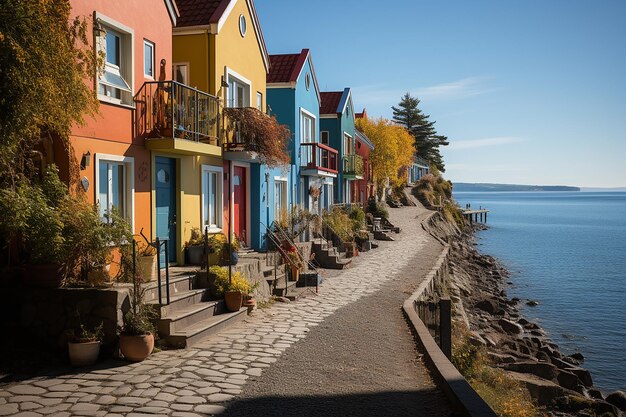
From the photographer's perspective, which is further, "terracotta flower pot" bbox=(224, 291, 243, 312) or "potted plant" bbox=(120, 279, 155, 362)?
"terracotta flower pot" bbox=(224, 291, 243, 312)

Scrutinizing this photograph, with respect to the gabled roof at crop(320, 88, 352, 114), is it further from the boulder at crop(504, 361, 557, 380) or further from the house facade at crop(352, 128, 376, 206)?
the boulder at crop(504, 361, 557, 380)

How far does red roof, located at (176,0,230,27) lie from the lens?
55.4 ft

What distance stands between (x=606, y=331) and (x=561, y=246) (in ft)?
137

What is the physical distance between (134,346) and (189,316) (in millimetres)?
1973

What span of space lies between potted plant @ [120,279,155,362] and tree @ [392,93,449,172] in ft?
301

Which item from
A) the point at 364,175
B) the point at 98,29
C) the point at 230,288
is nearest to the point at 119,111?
the point at 98,29

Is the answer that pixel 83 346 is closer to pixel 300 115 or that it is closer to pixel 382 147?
pixel 300 115

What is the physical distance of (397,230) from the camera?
41438 mm

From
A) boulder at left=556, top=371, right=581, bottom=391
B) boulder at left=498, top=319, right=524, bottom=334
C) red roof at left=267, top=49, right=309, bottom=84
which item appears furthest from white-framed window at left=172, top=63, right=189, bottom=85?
boulder at left=498, top=319, right=524, bottom=334

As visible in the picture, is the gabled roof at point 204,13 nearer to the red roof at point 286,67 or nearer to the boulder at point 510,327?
the red roof at point 286,67

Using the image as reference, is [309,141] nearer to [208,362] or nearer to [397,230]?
[397,230]

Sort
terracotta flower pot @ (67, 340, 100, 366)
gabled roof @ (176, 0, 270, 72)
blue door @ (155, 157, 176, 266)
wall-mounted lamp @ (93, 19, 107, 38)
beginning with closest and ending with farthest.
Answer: terracotta flower pot @ (67, 340, 100, 366) < wall-mounted lamp @ (93, 19, 107, 38) < blue door @ (155, 157, 176, 266) < gabled roof @ (176, 0, 270, 72)

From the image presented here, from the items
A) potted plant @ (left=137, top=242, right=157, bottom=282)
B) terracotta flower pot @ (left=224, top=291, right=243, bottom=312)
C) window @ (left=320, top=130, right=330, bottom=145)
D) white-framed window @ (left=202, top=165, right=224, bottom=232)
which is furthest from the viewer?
window @ (left=320, top=130, right=330, bottom=145)

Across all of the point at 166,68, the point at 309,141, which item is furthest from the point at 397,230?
the point at 166,68
